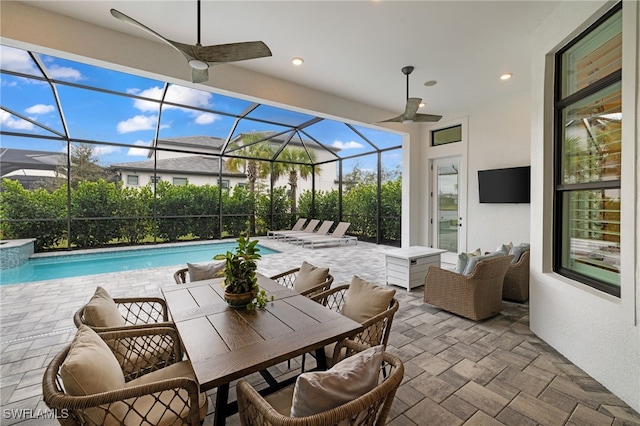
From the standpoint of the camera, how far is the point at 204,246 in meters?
9.30

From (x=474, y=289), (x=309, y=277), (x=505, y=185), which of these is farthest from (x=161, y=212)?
(x=505, y=185)

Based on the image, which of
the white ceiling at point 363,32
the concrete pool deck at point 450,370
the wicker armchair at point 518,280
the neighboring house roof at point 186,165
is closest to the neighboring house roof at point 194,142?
the neighboring house roof at point 186,165

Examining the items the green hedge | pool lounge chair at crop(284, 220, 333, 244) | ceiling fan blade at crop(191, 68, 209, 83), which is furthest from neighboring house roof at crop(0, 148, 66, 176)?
ceiling fan blade at crop(191, 68, 209, 83)

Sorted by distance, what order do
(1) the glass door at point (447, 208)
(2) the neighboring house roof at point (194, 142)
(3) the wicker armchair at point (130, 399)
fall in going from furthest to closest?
(2) the neighboring house roof at point (194, 142) → (1) the glass door at point (447, 208) → (3) the wicker armchair at point (130, 399)

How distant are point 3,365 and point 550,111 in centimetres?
563

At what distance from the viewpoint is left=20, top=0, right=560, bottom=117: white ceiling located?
2.99m

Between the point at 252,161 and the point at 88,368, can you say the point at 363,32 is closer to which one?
the point at 88,368

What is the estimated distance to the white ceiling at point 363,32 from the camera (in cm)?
299

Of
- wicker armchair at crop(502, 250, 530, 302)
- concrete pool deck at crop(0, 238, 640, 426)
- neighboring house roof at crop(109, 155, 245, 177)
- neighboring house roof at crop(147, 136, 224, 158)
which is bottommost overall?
concrete pool deck at crop(0, 238, 640, 426)

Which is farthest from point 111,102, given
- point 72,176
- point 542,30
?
point 542,30

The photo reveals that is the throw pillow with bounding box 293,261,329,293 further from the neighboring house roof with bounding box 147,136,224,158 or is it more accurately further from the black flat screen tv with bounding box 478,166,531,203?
the neighboring house roof with bounding box 147,136,224,158

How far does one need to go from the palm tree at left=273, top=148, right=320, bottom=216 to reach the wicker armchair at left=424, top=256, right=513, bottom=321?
8.52 meters

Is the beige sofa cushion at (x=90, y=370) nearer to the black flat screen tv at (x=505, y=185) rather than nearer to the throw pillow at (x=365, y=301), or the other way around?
the throw pillow at (x=365, y=301)

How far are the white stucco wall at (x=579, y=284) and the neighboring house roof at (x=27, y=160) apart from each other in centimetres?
1035
